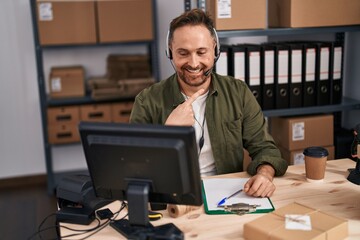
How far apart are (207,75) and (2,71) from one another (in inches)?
92.3

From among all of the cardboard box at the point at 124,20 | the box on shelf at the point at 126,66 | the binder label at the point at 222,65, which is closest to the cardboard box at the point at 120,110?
the box on shelf at the point at 126,66

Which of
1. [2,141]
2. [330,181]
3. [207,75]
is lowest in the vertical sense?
[2,141]

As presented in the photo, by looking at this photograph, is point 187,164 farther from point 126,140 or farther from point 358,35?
point 358,35

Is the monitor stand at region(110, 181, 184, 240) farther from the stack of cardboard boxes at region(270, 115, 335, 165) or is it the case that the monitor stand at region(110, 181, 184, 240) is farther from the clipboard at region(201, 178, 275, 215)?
the stack of cardboard boxes at region(270, 115, 335, 165)

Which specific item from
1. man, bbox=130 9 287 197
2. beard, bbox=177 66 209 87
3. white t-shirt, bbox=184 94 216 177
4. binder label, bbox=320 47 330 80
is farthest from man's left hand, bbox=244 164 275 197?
binder label, bbox=320 47 330 80

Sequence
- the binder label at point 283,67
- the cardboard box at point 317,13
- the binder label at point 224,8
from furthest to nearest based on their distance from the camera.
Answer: the binder label at point 283,67, the cardboard box at point 317,13, the binder label at point 224,8

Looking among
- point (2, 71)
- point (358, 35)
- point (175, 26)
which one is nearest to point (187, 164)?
point (175, 26)

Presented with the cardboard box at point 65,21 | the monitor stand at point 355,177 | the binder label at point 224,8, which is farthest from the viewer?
the cardboard box at point 65,21

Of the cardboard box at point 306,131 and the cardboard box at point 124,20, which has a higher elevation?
the cardboard box at point 124,20

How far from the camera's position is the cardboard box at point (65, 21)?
3287 millimetres

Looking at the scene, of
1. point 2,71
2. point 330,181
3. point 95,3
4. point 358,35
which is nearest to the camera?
point 330,181

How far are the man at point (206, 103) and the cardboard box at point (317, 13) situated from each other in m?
0.64

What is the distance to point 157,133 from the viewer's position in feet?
3.76

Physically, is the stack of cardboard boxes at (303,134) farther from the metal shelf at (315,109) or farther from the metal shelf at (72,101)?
the metal shelf at (72,101)
